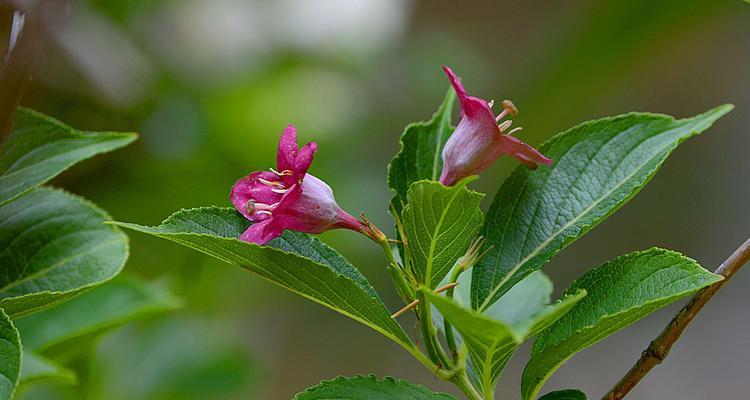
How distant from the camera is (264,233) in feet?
1.40

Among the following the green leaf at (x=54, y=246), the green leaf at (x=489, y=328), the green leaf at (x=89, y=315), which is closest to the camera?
the green leaf at (x=489, y=328)

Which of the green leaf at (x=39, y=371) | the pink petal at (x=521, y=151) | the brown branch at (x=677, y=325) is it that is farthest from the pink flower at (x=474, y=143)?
the green leaf at (x=39, y=371)

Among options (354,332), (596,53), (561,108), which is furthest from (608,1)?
(354,332)

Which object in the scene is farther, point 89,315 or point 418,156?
point 89,315

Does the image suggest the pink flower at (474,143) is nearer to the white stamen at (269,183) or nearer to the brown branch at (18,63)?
the white stamen at (269,183)

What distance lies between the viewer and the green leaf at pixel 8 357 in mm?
437

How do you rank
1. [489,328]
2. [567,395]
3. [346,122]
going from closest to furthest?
[489,328] → [567,395] → [346,122]

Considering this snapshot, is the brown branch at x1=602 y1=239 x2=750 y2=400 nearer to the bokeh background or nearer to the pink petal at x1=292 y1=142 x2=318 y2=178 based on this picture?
the pink petal at x1=292 y1=142 x2=318 y2=178

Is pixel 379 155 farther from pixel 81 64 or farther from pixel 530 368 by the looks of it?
pixel 530 368

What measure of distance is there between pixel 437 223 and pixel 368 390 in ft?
0.36

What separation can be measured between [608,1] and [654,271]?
5.92ft

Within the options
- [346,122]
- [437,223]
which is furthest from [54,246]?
[346,122]

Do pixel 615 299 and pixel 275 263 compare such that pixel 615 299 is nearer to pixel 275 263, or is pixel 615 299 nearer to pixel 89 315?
pixel 275 263

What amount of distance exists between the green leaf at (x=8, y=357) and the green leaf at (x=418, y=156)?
0.76 ft
